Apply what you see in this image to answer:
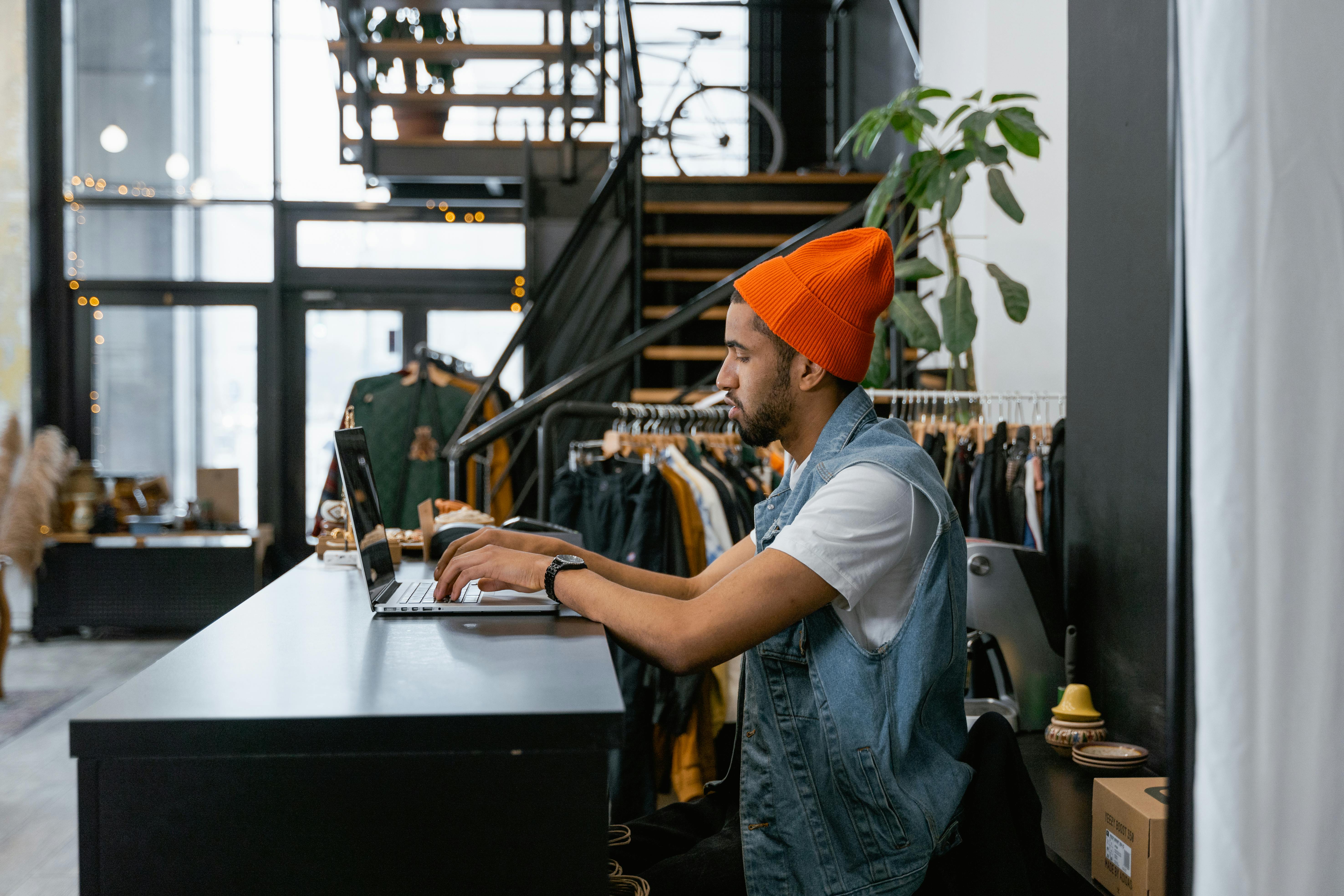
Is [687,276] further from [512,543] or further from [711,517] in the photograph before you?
[512,543]

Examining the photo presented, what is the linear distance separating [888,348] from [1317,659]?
11.2ft

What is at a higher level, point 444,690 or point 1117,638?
point 444,690

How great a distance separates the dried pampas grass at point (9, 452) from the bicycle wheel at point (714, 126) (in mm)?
4291

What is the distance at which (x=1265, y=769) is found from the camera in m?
0.84

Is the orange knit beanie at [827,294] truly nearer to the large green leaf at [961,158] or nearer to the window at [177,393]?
the large green leaf at [961,158]

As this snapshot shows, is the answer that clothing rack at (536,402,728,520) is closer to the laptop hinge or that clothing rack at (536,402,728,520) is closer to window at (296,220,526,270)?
the laptop hinge

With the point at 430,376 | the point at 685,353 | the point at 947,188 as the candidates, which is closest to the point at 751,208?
the point at 685,353

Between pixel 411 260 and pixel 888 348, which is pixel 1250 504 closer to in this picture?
pixel 888 348

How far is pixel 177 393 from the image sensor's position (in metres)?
6.54

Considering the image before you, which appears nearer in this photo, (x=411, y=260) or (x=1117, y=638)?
(x=1117, y=638)

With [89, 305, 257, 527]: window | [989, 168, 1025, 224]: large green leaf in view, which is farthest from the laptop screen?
[89, 305, 257, 527]: window

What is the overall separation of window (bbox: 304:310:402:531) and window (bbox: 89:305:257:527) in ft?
1.11

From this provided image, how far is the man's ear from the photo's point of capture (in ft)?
4.84

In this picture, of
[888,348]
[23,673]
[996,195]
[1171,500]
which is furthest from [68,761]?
[1171,500]
